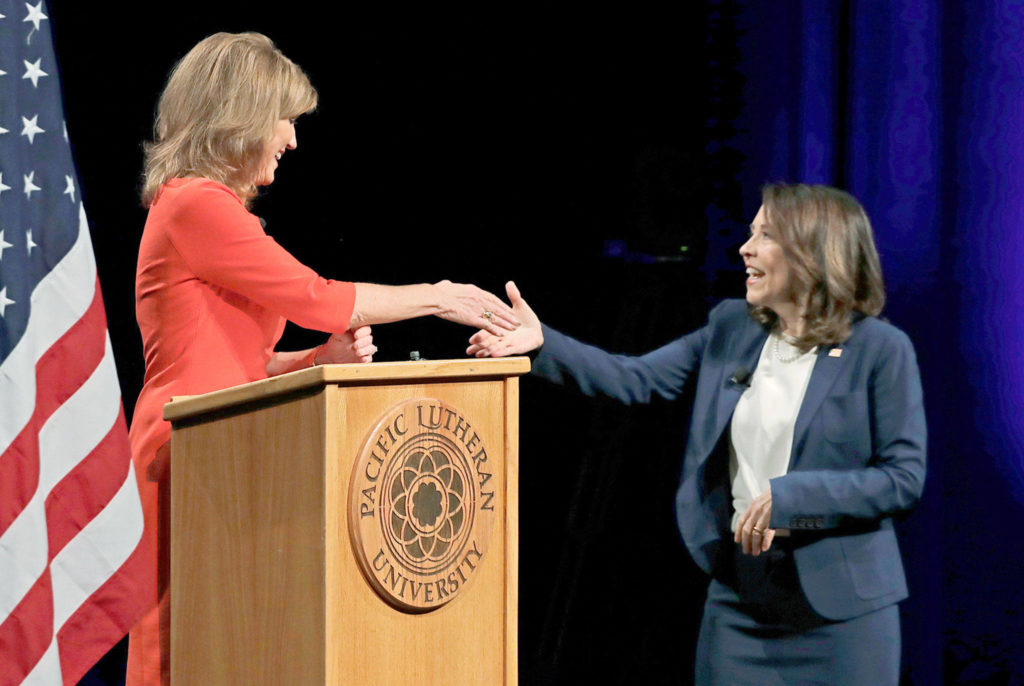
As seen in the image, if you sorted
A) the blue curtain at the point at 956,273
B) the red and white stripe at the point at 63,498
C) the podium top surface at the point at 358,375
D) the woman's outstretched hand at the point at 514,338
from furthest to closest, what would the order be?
the blue curtain at the point at 956,273, the woman's outstretched hand at the point at 514,338, the red and white stripe at the point at 63,498, the podium top surface at the point at 358,375

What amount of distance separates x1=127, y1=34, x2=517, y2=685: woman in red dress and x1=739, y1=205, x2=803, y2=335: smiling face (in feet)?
3.22

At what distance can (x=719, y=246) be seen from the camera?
12.9ft

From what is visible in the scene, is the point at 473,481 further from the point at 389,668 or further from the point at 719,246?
the point at 719,246

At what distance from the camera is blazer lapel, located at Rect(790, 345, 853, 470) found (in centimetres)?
284

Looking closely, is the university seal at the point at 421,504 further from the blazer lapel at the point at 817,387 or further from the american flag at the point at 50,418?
the blazer lapel at the point at 817,387

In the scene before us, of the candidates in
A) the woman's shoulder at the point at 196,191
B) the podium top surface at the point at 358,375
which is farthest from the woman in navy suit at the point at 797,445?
the podium top surface at the point at 358,375

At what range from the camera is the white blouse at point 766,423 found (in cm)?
289

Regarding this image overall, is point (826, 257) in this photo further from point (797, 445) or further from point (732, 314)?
point (797, 445)

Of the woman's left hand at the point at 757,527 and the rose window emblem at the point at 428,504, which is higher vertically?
the rose window emblem at the point at 428,504

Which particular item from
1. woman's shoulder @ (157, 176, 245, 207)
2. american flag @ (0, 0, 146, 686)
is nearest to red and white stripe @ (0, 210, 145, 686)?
american flag @ (0, 0, 146, 686)

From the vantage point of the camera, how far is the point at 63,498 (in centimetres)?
224

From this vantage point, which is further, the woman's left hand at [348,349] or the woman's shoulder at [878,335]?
the woman's shoulder at [878,335]

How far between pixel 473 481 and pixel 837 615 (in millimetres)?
Result: 1273

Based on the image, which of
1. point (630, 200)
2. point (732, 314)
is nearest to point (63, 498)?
point (732, 314)
